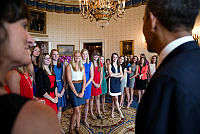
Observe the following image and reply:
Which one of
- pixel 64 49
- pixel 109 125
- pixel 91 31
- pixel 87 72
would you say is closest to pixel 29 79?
pixel 87 72

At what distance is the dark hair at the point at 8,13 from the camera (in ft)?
1.74

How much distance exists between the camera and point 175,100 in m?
0.70

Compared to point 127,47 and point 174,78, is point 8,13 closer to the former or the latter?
point 174,78

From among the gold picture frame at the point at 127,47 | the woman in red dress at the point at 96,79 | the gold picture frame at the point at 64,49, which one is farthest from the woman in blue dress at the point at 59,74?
the gold picture frame at the point at 64,49

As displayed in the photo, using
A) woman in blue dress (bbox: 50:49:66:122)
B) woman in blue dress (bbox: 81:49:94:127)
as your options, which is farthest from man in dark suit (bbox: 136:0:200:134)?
woman in blue dress (bbox: 50:49:66:122)

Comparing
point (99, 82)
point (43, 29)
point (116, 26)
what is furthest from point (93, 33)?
point (99, 82)

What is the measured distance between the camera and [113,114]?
14.8 ft

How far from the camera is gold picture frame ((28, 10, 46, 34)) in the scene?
995cm

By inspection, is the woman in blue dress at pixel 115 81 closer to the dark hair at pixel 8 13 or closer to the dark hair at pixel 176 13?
the dark hair at pixel 176 13

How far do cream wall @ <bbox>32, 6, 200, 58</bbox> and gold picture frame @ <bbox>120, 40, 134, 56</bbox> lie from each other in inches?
9.5

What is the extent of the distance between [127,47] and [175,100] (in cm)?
982

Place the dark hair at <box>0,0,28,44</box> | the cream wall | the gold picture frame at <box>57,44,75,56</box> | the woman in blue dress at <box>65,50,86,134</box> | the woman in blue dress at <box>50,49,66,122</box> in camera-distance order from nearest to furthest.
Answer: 1. the dark hair at <box>0,0,28,44</box>
2. the woman in blue dress at <box>65,50,86,134</box>
3. the woman in blue dress at <box>50,49,66,122</box>
4. the cream wall
5. the gold picture frame at <box>57,44,75,56</box>

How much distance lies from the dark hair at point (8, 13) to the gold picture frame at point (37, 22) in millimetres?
10686

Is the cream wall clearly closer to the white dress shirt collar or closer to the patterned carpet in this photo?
the patterned carpet
